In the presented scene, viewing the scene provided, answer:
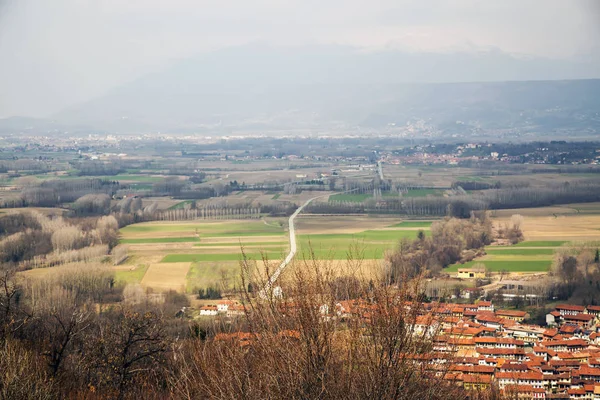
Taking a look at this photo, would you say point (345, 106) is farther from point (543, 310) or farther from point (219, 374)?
point (219, 374)

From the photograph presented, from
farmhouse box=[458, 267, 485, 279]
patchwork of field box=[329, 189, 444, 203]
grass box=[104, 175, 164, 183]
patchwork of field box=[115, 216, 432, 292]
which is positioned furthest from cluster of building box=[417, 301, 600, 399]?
grass box=[104, 175, 164, 183]

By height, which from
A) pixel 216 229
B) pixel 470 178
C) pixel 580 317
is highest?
pixel 470 178

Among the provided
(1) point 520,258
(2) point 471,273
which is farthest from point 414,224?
(2) point 471,273

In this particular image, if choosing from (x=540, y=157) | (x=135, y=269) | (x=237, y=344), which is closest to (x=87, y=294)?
(x=135, y=269)

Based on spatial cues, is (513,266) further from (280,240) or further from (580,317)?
(280,240)

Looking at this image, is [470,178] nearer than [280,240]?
No

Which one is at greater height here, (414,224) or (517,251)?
(414,224)
